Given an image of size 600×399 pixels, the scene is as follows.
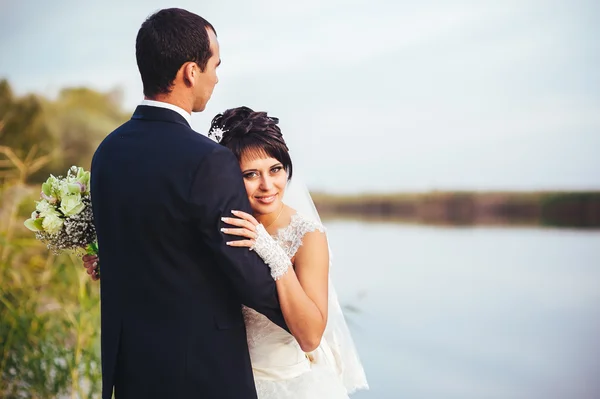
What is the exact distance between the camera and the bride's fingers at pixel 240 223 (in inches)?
73.8

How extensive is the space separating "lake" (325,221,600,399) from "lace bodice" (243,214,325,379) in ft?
5.88

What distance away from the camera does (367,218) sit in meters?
29.6

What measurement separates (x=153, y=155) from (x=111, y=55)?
13.1 m

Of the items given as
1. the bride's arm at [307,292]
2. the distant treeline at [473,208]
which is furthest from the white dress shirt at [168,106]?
the distant treeline at [473,208]

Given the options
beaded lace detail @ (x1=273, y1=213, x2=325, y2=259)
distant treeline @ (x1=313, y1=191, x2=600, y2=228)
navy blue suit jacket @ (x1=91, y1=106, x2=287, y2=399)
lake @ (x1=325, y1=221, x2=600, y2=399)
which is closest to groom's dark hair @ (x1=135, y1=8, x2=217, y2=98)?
navy blue suit jacket @ (x1=91, y1=106, x2=287, y2=399)

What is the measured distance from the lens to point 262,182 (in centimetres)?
236

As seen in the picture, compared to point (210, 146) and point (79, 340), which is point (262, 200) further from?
point (79, 340)

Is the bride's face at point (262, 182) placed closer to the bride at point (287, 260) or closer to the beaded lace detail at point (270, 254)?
the bride at point (287, 260)

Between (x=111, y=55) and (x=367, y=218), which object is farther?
(x=367, y=218)

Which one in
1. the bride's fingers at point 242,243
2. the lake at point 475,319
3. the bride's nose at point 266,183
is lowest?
the lake at point 475,319

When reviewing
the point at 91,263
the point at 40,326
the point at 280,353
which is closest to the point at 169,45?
the point at 91,263

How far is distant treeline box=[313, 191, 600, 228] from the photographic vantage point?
72.3 feet

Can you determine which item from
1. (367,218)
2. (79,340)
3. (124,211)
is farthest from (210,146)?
(367,218)

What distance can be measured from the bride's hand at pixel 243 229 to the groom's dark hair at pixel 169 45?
1.52 feet
